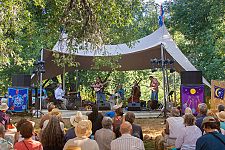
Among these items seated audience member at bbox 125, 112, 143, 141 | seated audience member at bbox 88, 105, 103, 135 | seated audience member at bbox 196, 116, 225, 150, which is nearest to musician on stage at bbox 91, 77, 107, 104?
seated audience member at bbox 88, 105, 103, 135

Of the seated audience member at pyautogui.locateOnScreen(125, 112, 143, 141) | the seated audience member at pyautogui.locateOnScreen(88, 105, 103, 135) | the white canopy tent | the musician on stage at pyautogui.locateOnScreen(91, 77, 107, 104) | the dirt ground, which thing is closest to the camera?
the seated audience member at pyautogui.locateOnScreen(125, 112, 143, 141)

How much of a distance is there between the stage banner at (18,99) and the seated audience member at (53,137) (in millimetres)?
7577

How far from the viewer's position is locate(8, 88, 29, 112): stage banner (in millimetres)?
10930

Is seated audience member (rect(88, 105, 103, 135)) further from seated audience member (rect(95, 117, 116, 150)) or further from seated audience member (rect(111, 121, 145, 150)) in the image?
seated audience member (rect(111, 121, 145, 150))

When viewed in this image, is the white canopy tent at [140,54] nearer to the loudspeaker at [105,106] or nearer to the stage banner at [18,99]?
the stage banner at [18,99]

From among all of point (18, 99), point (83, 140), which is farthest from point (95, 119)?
point (18, 99)

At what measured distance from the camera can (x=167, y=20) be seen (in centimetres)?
1697

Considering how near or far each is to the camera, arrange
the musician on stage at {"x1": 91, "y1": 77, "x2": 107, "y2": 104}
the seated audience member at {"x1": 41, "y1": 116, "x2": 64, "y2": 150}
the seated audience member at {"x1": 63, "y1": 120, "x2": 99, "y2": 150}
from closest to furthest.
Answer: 1. the seated audience member at {"x1": 63, "y1": 120, "x2": 99, "y2": 150}
2. the seated audience member at {"x1": 41, "y1": 116, "x2": 64, "y2": 150}
3. the musician on stage at {"x1": 91, "y1": 77, "x2": 107, "y2": 104}

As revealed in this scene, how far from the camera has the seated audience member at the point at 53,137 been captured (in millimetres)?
3592

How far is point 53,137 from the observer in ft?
11.8

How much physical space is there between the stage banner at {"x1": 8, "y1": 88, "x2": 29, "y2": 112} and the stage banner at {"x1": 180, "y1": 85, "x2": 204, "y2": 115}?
455 cm

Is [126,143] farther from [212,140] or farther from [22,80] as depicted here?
[22,80]

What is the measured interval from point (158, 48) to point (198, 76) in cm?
224

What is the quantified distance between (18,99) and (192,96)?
499 centimetres
